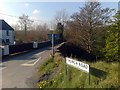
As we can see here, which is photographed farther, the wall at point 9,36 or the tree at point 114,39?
the wall at point 9,36

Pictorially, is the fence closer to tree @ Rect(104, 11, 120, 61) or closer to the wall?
tree @ Rect(104, 11, 120, 61)

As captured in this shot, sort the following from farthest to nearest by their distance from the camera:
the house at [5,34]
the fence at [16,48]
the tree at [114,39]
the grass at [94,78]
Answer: the house at [5,34] < the fence at [16,48] < the tree at [114,39] < the grass at [94,78]

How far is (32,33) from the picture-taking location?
69.4 m

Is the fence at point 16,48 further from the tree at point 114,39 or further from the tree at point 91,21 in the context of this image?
the tree at point 114,39

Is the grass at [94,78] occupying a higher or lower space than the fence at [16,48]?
higher

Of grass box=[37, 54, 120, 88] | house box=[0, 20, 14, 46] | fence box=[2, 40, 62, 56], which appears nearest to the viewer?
grass box=[37, 54, 120, 88]

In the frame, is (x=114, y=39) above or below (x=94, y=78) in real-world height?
above

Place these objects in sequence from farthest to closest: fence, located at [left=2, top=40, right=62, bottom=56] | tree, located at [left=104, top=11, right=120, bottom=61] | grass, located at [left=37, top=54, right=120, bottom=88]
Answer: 1. fence, located at [left=2, top=40, right=62, bottom=56]
2. tree, located at [left=104, top=11, right=120, bottom=61]
3. grass, located at [left=37, top=54, right=120, bottom=88]

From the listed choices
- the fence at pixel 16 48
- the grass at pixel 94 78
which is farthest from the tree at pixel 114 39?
the grass at pixel 94 78

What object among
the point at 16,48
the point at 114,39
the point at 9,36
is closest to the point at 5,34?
the point at 9,36

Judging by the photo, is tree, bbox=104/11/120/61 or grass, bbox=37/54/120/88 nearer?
grass, bbox=37/54/120/88

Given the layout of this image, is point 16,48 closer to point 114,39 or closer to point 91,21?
point 91,21

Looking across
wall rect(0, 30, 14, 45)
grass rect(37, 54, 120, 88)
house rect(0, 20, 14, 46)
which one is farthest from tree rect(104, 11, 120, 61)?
wall rect(0, 30, 14, 45)

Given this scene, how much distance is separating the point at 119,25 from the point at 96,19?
619cm
